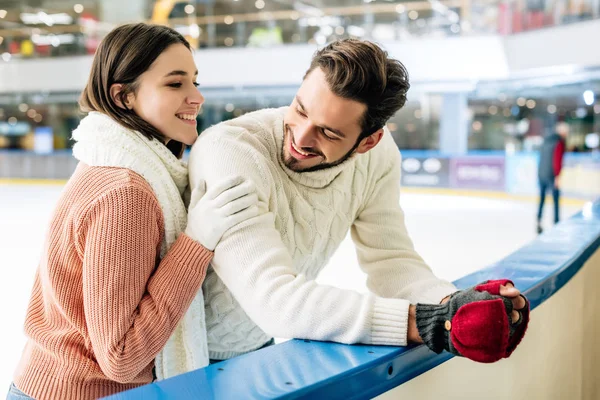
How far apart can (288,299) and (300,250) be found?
32 centimetres

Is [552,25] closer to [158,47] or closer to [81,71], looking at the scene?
[81,71]

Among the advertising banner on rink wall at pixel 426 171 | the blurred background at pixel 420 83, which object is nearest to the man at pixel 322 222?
the blurred background at pixel 420 83

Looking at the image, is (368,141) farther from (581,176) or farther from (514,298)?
(581,176)

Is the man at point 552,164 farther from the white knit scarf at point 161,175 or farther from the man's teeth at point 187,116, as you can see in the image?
the white knit scarf at point 161,175

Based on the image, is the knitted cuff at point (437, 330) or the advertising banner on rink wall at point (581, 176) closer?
the knitted cuff at point (437, 330)

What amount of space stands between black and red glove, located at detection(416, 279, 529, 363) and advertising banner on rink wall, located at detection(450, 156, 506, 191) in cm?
1288

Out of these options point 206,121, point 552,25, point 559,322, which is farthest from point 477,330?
point 206,121

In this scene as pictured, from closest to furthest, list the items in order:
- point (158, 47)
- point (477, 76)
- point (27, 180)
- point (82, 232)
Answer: point (82, 232) < point (158, 47) < point (477, 76) < point (27, 180)

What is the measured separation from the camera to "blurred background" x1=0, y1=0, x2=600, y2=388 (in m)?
12.2

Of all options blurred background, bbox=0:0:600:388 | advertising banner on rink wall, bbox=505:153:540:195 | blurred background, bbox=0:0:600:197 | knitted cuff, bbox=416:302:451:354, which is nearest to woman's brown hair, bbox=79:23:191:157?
knitted cuff, bbox=416:302:451:354

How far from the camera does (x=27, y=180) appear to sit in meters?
17.1

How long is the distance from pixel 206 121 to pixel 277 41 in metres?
2.85

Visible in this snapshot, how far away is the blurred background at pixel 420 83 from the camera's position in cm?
1223

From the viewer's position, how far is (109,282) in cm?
113
